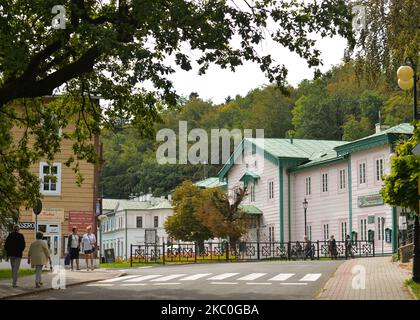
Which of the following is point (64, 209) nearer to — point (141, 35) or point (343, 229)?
point (343, 229)

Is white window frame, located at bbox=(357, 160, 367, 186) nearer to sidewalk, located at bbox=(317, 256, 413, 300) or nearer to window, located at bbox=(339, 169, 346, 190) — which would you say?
window, located at bbox=(339, 169, 346, 190)

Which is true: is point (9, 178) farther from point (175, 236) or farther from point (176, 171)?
point (176, 171)

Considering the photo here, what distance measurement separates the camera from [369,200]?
48.9 metres

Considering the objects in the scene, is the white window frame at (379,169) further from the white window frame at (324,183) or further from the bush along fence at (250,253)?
the white window frame at (324,183)

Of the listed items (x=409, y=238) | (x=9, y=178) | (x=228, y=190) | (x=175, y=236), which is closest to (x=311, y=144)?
(x=228, y=190)

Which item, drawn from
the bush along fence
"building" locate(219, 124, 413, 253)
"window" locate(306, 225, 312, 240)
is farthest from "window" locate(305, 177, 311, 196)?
the bush along fence

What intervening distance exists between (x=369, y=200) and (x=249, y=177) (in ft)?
52.7

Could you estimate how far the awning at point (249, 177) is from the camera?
62656 mm

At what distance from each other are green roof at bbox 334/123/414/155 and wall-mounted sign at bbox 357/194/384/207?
310 centimetres

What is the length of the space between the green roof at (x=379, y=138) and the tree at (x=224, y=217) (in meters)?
8.90

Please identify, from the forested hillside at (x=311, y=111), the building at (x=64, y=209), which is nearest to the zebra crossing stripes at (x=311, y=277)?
the forested hillside at (x=311, y=111)
